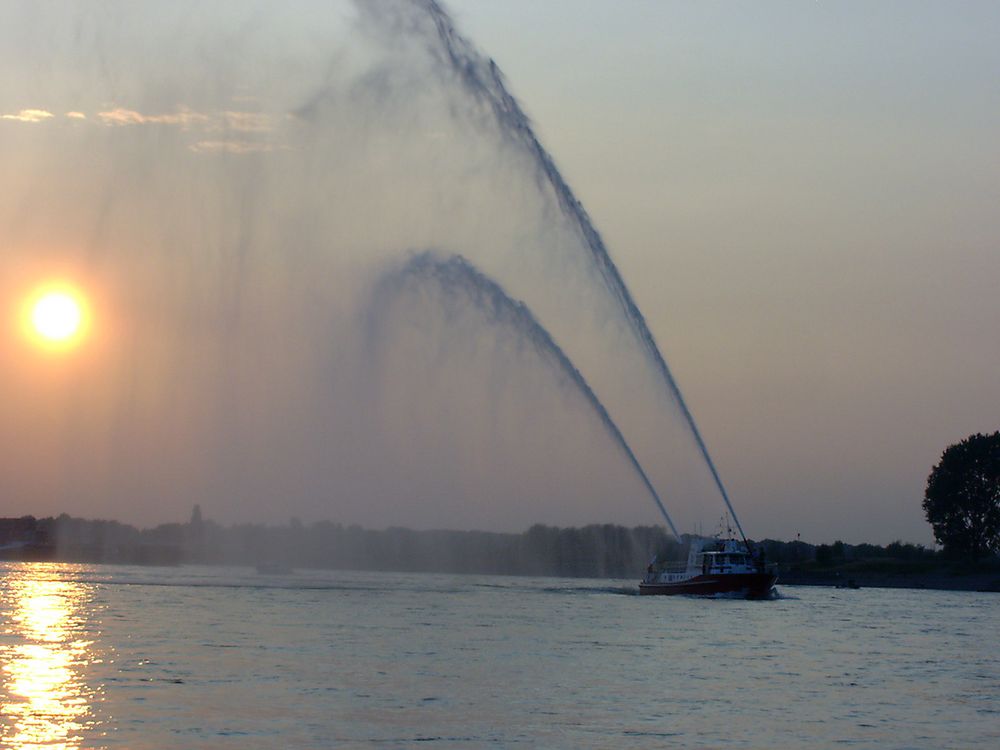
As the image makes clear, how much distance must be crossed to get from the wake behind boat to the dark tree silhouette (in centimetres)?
7161

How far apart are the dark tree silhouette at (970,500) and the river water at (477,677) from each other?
263 ft

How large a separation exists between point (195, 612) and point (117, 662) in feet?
72.1

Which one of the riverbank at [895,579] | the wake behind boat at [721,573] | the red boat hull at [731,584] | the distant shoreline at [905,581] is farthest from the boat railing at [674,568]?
the distant shoreline at [905,581]

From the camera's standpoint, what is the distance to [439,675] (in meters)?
38.4

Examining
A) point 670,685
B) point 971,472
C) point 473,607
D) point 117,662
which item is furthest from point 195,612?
point 971,472

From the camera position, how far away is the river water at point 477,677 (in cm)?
2900

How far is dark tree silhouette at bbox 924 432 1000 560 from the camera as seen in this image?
146 meters

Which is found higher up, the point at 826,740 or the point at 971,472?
the point at 971,472

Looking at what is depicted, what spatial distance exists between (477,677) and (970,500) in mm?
120554

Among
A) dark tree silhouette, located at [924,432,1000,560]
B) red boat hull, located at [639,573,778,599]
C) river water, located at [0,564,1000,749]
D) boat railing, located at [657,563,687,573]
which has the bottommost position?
river water, located at [0,564,1000,749]

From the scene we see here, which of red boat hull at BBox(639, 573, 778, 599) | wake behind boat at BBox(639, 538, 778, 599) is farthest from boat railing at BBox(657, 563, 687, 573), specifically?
red boat hull at BBox(639, 573, 778, 599)

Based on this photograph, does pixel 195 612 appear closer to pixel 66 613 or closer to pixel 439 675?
pixel 66 613

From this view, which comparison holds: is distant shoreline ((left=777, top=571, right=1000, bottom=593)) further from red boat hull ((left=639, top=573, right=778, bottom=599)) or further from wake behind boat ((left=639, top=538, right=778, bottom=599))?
red boat hull ((left=639, top=573, right=778, bottom=599))

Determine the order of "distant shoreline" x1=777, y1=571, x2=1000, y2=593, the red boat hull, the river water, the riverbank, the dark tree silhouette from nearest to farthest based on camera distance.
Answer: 1. the river water
2. the red boat hull
3. "distant shoreline" x1=777, y1=571, x2=1000, y2=593
4. the riverbank
5. the dark tree silhouette
